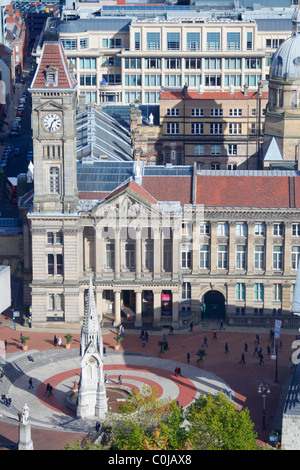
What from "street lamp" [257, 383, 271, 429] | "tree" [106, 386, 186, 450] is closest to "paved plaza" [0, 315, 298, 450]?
"street lamp" [257, 383, 271, 429]

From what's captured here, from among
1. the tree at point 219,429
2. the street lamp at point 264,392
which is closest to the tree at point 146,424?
the tree at point 219,429

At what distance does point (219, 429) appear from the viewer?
511ft

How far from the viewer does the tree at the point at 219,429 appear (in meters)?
154

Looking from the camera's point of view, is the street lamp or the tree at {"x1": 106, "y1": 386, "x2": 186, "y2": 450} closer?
the tree at {"x1": 106, "y1": 386, "x2": 186, "y2": 450}

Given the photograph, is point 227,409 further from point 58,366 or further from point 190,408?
point 58,366

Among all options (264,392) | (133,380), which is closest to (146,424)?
(264,392)

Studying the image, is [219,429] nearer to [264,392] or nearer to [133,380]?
[264,392]

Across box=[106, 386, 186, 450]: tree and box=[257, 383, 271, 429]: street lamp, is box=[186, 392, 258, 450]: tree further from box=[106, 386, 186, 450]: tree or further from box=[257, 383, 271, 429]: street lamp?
box=[257, 383, 271, 429]: street lamp

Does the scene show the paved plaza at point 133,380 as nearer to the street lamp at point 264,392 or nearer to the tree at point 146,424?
the street lamp at point 264,392

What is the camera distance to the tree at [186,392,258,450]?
154500mm

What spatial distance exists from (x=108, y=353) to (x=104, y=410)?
2389 centimetres

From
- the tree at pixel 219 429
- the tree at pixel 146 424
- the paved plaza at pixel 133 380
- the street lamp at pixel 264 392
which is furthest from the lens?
the street lamp at pixel 264 392

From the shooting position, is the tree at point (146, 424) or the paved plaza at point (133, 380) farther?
the paved plaza at point (133, 380)
